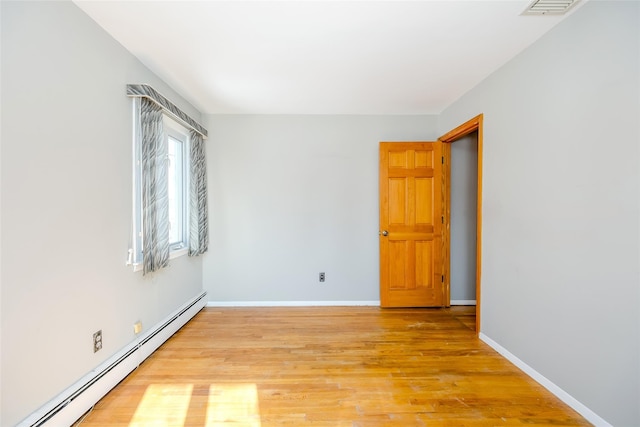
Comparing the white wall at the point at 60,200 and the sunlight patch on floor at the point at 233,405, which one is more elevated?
the white wall at the point at 60,200

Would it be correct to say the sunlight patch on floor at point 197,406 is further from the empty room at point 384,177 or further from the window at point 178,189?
the window at point 178,189

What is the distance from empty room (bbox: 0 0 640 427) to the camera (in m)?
1.39

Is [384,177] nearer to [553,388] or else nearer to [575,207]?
[575,207]

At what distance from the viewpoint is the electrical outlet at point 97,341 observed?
172cm

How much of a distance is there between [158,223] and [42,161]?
96 cm

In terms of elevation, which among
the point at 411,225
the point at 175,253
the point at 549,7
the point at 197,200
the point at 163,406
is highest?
the point at 549,7

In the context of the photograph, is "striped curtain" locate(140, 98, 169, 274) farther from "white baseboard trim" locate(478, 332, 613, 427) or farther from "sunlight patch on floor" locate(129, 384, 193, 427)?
"white baseboard trim" locate(478, 332, 613, 427)

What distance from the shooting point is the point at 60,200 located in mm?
1497

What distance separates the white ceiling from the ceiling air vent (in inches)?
2.1

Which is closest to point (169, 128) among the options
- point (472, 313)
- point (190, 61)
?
point (190, 61)

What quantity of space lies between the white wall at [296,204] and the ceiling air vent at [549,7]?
182 cm

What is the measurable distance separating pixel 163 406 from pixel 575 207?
2887 millimetres

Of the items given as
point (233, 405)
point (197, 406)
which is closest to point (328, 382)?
point (233, 405)

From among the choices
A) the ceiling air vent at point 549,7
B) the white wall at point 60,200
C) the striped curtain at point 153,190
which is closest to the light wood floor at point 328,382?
the white wall at point 60,200
